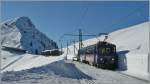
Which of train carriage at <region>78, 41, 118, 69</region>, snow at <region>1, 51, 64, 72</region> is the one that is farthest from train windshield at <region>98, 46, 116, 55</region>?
snow at <region>1, 51, 64, 72</region>

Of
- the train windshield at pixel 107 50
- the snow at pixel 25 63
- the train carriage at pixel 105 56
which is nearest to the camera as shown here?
the snow at pixel 25 63

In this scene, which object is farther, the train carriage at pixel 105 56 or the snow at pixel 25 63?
the train carriage at pixel 105 56

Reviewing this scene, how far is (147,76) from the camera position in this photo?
24.5 m

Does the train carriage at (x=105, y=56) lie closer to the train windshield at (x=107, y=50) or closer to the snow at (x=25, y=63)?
the train windshield at (x=107, y=50)

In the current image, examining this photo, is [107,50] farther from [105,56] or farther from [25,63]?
[25,63]

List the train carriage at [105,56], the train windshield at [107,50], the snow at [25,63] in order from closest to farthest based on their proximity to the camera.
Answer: the snow at [25,63] → the train carriage at [105,56] → the train windshield at [107,50]

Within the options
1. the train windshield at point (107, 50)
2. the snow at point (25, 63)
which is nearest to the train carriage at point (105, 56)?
the train windshield at point (107, 50)

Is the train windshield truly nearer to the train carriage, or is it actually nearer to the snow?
the train carriage

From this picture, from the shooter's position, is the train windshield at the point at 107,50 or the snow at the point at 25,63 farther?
the train windshield at the point at 107,50

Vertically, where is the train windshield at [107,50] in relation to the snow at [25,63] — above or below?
above

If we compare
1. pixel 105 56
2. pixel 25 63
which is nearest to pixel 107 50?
pixel 105 56

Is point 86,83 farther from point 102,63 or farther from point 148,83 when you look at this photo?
point 102,63

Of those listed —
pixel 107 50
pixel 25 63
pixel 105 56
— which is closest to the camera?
pixel 105 56

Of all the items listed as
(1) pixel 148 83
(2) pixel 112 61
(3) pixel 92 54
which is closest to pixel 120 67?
(2) pixel 112 61
